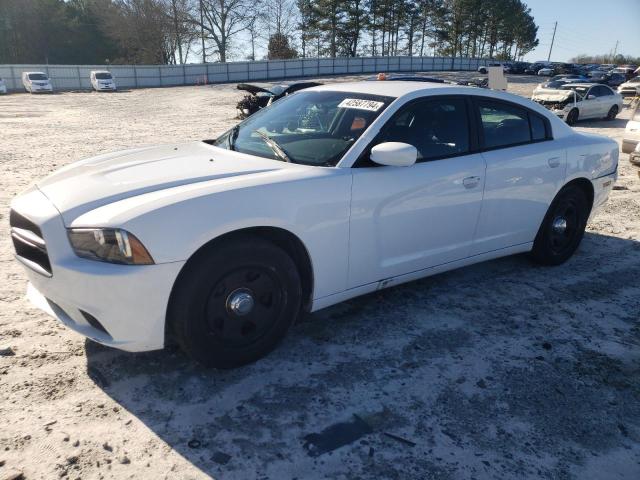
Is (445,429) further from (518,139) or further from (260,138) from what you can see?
(518,139)

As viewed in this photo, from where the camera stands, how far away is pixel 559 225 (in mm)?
4766

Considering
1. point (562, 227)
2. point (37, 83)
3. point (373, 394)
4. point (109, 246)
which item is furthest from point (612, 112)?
point (37, 83)

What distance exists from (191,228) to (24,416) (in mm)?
1285

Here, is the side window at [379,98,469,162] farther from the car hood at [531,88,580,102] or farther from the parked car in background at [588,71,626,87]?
the parked car in background at [588,71,626,87]

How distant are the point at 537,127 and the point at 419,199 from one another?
1.70 m

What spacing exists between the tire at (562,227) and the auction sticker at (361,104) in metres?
2.05

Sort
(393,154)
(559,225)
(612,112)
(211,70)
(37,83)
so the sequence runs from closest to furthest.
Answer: (393,154) → (559,225) → (612,112) → (37,83) → (211,70)

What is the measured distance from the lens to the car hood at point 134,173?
281cm

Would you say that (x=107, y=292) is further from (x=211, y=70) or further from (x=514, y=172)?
(x=211, y=70)

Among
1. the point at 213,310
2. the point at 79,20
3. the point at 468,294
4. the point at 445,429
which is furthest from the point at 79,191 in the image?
the point at 79,20

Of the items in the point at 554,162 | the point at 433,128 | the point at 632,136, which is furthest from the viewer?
the point at 632,136

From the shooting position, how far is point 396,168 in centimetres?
341

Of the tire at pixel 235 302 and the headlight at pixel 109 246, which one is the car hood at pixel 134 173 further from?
the tire at pixel 235 302

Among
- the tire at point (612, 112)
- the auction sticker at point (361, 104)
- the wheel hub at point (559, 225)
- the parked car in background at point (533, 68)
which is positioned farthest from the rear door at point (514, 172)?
the parked car in background at point (533, 68)
